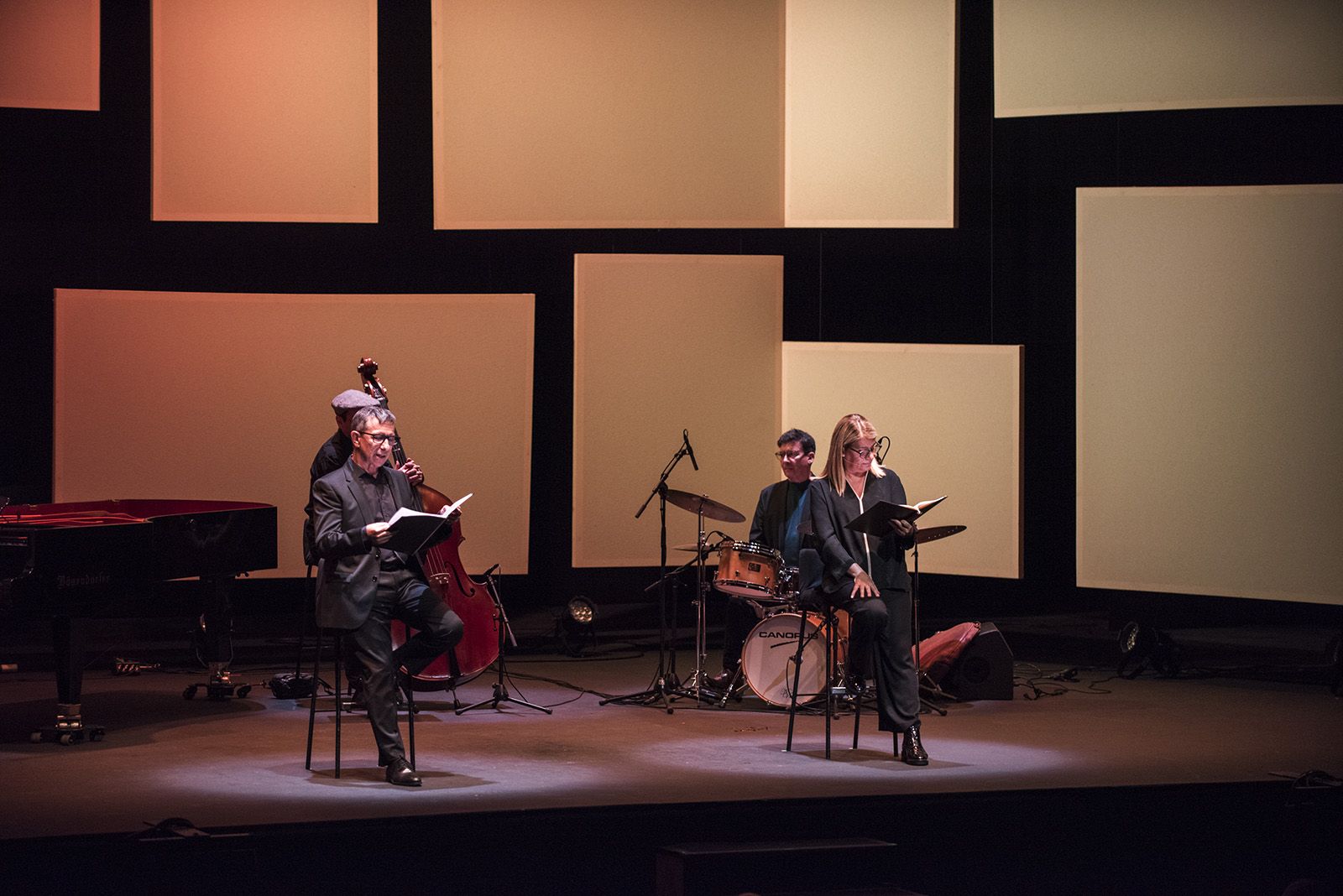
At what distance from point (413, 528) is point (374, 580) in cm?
35

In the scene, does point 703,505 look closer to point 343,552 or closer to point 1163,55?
point 343,552

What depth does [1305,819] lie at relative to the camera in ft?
16.3

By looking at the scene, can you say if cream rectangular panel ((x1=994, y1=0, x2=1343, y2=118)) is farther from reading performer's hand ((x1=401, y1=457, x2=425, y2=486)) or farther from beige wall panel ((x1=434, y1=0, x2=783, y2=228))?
reading performer's hand ((x1=401, y1=457, x2=425, y2=486))

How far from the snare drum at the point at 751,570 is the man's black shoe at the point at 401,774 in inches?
73.6

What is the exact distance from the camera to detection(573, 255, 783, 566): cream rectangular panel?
27.1 feet

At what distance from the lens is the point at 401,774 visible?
5020 mm

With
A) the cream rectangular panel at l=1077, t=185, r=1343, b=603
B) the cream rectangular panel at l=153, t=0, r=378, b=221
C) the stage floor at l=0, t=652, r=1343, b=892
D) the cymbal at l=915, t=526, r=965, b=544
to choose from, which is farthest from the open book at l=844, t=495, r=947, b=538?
the cream rectangular panel at l=153, t=0, r=378, b=221

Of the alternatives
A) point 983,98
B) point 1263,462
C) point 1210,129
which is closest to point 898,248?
point 983,98

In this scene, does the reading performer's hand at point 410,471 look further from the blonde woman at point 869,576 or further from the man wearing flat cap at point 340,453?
the blonde woman at point 869,576

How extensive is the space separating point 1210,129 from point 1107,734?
11.0ft

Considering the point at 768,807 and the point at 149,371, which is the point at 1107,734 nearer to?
the point at 768,807

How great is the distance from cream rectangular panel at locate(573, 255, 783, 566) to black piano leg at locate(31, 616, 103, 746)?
3.09 meters

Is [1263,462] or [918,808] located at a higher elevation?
[1263,462]

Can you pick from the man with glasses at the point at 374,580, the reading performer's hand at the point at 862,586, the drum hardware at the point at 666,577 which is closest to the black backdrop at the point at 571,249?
the drum hardware at the point at 666,577
